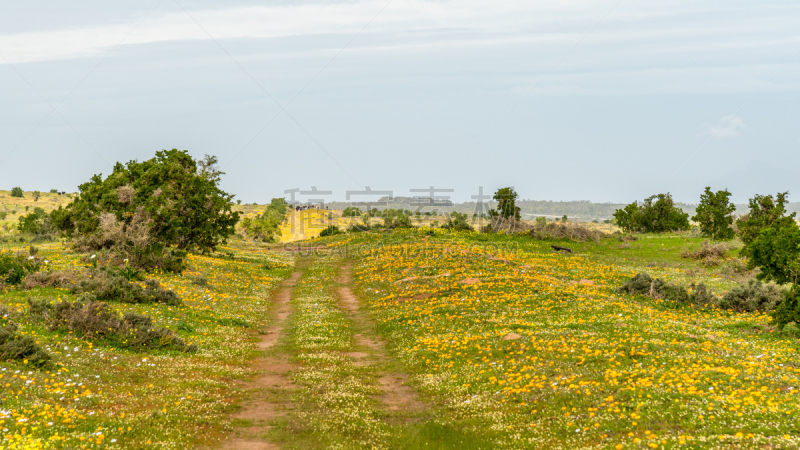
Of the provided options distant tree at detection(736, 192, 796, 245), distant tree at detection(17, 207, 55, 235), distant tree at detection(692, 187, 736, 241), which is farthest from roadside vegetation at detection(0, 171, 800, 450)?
distant tree at detection(17, 207, 55, 235)

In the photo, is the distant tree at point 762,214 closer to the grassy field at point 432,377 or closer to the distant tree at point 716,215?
the distant tree at point 716,215

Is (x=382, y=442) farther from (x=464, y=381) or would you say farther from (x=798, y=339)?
(x=798, y=339)

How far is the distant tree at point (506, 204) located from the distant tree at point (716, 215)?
2131 cm

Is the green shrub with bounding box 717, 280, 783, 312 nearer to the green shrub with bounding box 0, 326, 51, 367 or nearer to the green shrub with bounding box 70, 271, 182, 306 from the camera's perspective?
the green shrub with bounding box 70, 271, 182, 306

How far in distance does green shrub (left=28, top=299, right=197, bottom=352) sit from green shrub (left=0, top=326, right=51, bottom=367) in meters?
2.86

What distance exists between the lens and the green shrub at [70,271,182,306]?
2384cm

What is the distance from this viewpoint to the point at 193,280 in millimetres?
32094

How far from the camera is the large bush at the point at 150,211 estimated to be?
3519 centimetres

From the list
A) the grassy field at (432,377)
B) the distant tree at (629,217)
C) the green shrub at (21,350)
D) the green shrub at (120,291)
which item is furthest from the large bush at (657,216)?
the green shrub at (21,350)

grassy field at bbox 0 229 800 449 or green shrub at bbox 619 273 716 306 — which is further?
green shrub at bbox 619 273 716 306

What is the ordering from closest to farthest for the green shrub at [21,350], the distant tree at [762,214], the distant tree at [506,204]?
the green shrub at [21,350] < the distant tree at [762,214] < the distant tree at [506,204]

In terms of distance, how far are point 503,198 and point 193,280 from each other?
48720mm

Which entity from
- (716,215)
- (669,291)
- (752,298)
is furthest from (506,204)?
(752,298)

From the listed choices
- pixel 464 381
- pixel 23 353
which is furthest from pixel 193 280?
pixel 464 381
